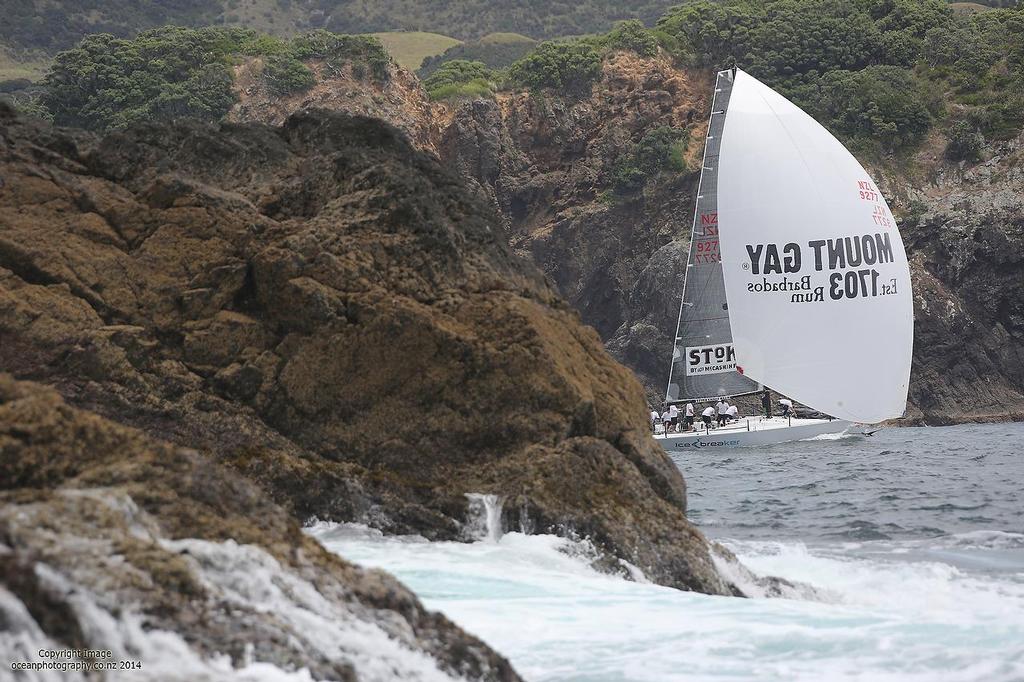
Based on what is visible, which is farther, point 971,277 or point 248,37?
point 248,37

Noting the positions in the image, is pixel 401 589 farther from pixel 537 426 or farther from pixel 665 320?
pixel 665 320

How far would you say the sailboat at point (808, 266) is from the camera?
26109 mm

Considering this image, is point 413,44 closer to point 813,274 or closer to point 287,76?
point 287,76

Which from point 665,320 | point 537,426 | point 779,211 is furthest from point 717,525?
point 665,320

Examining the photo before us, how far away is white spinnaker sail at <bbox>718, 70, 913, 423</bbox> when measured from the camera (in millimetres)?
26094

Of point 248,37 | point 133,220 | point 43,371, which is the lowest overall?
point 43,371

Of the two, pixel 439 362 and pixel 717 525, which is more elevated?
pixel 439 362

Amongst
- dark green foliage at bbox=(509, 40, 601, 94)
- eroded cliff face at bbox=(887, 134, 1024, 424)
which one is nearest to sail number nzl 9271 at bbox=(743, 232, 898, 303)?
eroded cliff face at bbox=(887, 134, 1024, 424)

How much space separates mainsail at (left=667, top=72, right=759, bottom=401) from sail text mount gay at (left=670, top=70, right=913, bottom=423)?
199cm

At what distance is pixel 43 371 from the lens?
813 cm

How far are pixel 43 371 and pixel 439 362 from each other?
2.56 metres

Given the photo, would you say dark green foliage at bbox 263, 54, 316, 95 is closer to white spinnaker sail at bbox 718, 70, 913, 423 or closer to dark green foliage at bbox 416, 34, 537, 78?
white spinnaker sail at bbox 718, 70, 913, 423

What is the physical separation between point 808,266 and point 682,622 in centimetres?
2055

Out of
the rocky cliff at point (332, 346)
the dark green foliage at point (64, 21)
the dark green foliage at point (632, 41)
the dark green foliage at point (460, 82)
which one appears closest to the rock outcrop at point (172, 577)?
the rocky cliff at point (332, 346)
